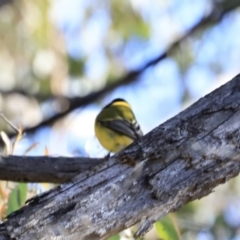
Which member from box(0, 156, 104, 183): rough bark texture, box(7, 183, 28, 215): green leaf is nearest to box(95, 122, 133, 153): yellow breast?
box(0, 156, 104, 183): rough bark texture

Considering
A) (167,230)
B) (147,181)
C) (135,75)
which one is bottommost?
(147,181)

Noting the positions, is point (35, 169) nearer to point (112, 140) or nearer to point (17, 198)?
point (17, 198)

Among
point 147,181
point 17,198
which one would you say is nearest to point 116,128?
point 17,198

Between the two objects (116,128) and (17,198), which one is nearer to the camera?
(17,198)

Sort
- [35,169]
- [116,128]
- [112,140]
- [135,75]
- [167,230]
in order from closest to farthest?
[167,230]
[35,169]
[135,75]
[112,140]
[116,128]

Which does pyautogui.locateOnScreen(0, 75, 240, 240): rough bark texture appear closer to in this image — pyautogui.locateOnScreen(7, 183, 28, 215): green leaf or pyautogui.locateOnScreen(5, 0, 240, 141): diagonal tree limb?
pyautogui.locateOnScreen(7, 183, 28, 215): green leaf

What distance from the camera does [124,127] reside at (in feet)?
12.6

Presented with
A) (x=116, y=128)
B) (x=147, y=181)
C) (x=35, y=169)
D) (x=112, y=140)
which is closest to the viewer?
(x=147, y=181)

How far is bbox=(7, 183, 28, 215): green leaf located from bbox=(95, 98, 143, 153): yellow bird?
62.1 inches

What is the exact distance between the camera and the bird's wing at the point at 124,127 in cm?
367

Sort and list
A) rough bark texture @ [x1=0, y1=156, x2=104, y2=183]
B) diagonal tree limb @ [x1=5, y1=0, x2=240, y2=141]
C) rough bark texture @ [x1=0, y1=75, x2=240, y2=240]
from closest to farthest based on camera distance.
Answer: rough bark texture @ [x1=0, y1=75, x2=240, y2=240] < rough bark texture @ [x1=0, y1=156, x2=104, y2=183] < diagonal tree limb @ [x1=5, y1=0, x2=240, y2=141]

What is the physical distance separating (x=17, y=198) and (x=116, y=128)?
1.97 m

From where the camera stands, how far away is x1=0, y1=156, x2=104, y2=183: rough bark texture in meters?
2.06

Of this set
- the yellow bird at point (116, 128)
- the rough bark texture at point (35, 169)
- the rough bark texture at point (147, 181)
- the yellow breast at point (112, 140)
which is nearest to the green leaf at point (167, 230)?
the rough bark texture at point (35, 169)
